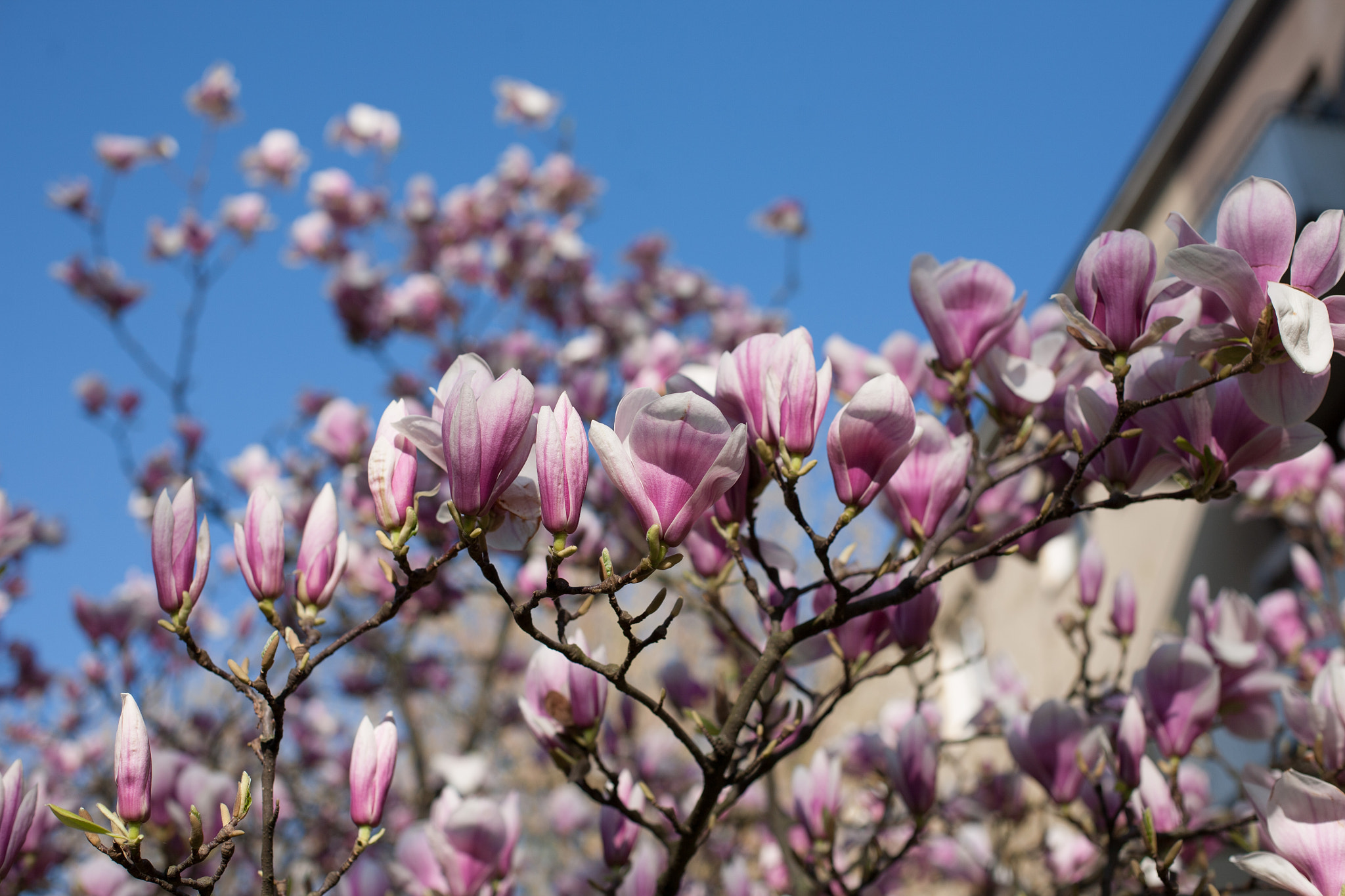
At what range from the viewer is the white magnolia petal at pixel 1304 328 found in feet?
3.18

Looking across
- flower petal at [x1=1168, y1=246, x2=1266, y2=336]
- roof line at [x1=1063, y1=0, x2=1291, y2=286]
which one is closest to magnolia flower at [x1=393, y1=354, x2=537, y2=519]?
flower petal at [x1=1168, y1=246, x2=1266, y2=336]

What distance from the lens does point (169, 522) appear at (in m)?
1.14

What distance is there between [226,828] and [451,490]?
43 centimetres

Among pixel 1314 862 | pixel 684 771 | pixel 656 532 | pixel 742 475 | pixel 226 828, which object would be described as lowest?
pixel 1314 862

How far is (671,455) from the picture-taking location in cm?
102

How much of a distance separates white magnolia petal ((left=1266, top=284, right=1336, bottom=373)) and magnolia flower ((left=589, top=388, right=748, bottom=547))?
21.3 inches

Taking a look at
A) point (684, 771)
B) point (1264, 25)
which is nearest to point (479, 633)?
point (684, 771)

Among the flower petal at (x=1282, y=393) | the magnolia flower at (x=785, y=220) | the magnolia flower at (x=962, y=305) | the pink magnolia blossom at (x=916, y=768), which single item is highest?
the magnolia flower at (x=785, y=220)

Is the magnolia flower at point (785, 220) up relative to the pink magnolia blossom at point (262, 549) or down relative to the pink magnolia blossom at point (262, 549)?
up

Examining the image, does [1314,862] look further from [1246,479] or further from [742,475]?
[742,475]

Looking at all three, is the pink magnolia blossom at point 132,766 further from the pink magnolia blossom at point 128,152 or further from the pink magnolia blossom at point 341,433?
the pink magnolia blossom at point 128,152

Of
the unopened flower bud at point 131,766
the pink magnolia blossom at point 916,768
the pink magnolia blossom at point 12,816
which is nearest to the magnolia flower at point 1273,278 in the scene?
the pink magnolia blossom at point 916,768

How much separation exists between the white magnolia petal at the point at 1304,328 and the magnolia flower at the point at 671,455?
0.54 metres

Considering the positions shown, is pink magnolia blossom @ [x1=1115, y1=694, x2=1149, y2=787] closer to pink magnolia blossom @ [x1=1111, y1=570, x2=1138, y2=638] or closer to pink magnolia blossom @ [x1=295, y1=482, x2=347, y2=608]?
pink magnolia blossom @ [x1=1111, y1=570, x2=1138, y2=638]
